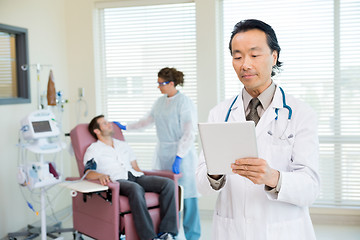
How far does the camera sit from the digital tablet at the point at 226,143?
121cm

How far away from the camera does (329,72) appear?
407cm

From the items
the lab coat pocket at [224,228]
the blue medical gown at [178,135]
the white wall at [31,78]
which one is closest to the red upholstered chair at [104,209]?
the blue medical gown at [178,135]

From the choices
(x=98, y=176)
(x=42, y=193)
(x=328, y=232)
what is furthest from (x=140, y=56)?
(x=328, y=232)

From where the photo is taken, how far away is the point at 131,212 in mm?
3189

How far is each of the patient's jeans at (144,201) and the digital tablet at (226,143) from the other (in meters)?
1.95

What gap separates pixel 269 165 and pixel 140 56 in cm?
342

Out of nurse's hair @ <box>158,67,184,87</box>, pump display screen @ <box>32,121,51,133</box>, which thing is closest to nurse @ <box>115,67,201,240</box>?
nurse's hair @ <box>158,67,184,87</box>

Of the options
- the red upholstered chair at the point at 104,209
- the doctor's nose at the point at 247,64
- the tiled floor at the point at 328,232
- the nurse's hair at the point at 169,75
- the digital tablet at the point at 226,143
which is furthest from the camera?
the tiled floor at the point at 328,232

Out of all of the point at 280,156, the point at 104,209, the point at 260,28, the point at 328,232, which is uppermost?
the point at 260,28

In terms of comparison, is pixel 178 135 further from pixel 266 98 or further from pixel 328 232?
pixel 266 98

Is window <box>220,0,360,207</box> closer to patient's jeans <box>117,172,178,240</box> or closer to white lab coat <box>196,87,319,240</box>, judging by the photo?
patient's jeans <box>117,172,178,240</box>

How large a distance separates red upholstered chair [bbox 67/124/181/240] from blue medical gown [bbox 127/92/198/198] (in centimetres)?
16

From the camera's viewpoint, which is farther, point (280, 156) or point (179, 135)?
point (179, 135)

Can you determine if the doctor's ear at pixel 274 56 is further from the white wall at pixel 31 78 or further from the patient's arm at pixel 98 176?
the white wall at pixel 31 78
